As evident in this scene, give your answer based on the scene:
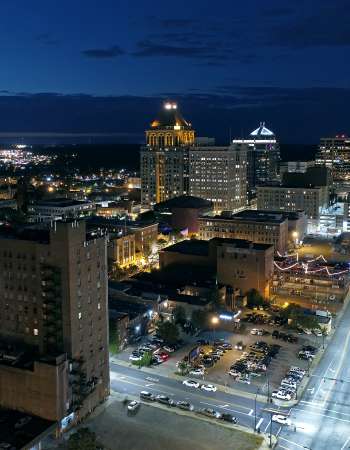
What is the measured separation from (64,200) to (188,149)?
88.2 ft

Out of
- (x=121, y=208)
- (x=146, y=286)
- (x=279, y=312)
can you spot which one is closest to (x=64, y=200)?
(x=121, y=208)

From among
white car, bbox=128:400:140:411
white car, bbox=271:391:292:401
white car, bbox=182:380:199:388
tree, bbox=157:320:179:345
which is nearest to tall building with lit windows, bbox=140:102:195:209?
tree, bbox=157:320:179:345

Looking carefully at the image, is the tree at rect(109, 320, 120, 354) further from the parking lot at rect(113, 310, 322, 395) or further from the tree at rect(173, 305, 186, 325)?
the tree at rect(173, 305, 186, 325)

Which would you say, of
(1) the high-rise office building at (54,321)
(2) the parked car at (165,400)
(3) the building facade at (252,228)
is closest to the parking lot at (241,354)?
(2) the parked car at (165,400)

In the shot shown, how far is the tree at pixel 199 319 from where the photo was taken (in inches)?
1873

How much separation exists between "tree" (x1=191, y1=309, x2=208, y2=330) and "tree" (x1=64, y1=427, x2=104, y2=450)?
772 inches

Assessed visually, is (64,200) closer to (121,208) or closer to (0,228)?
(121,208)

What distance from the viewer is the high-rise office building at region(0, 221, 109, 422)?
31.6 metres

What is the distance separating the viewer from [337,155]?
177 metres

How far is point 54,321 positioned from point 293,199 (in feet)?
252

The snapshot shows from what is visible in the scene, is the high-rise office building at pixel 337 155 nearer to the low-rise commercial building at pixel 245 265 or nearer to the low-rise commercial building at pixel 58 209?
the low-rise commercial building at pixel 58 209

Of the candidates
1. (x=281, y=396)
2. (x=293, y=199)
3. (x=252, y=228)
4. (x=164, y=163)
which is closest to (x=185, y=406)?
(x=281, y=396)

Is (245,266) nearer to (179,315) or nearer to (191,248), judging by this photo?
(179,315)

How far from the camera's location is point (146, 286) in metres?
56.2
